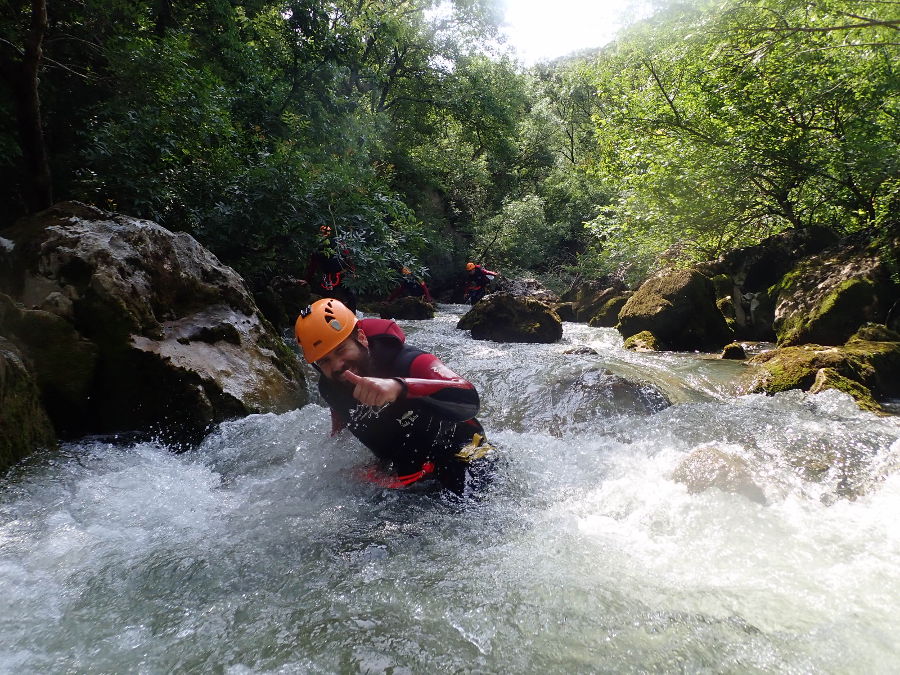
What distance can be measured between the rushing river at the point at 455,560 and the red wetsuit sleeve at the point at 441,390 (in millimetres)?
650

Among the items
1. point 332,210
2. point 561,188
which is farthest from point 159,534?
point 561,188

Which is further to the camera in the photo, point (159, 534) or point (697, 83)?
point (697, 83)

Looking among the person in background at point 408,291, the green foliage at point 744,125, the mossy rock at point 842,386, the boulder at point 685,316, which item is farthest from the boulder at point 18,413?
the person in background at point 408,291

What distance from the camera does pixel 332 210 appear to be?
855 centimetres

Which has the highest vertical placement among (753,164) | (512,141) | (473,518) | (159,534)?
(512,141)

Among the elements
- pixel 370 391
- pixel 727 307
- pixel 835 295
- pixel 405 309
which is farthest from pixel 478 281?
pixel 370 391

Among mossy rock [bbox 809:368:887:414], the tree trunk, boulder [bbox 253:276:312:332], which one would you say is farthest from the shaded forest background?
mossy rock [bbox 809:368:887:414]

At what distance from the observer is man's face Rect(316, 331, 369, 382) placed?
322cm

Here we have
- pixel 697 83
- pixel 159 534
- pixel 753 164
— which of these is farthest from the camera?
pixel 697 83

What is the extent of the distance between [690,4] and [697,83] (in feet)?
10.3

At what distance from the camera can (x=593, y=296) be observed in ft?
54.6

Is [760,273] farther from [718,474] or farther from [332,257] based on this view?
[718,474]

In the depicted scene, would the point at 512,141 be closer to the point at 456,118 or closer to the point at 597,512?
the point at 456,118

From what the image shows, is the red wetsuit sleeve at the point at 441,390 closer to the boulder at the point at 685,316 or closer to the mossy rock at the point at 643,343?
the mossy rock at the point at 643,343
